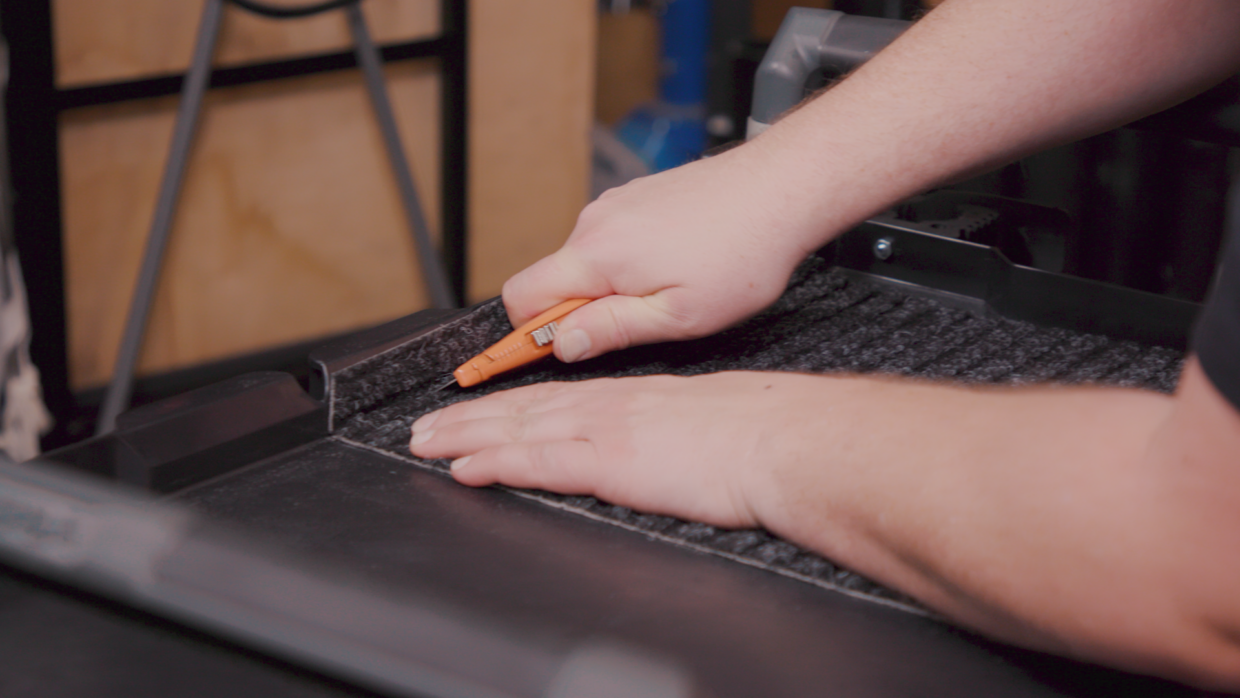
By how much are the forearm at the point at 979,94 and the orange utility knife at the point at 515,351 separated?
14cm

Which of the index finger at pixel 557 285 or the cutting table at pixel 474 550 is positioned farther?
the index finger at pixel 557 285

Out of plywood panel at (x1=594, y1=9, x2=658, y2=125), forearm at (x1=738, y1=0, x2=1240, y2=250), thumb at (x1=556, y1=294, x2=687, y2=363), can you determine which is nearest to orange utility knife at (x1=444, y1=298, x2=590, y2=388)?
thumb at (x1=556, y1=294, x2=687, y2=363)

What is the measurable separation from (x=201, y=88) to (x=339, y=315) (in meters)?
0.48

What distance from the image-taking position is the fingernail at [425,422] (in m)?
0.56

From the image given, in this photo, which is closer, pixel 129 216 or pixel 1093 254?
pixel 1093 254

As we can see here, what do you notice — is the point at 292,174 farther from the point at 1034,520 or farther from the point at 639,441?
the point at 1034,520

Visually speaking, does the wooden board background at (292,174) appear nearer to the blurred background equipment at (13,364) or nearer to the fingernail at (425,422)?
the blurred background equipment at (13,364)

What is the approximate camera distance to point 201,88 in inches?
54.2

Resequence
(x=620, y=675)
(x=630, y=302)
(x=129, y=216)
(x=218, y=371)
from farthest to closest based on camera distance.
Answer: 1. (x=218, y=371)
2. (x=129, y=216)
3. (x=630, y=302)
4. (x=620, y=675)

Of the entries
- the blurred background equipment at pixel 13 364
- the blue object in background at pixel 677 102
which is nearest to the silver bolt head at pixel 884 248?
the blurred background equipment at pixel 13 364

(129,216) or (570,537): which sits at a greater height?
(570,537)

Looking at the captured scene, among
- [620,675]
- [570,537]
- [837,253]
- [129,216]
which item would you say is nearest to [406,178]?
[129,216]

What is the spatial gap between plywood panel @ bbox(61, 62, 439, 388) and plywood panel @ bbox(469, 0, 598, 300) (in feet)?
0.27

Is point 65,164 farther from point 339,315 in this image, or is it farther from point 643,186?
point 643,186
